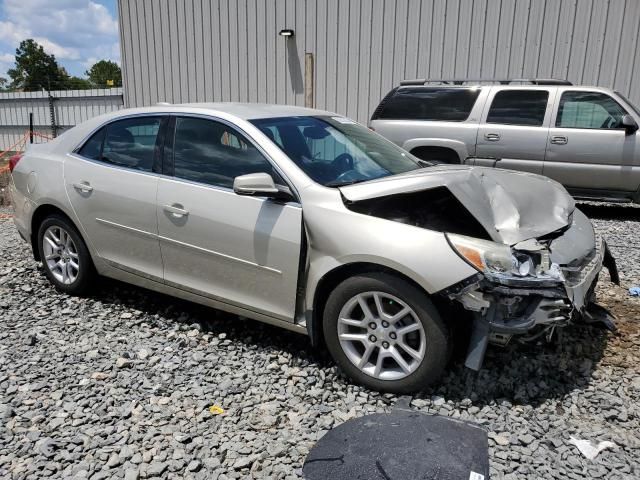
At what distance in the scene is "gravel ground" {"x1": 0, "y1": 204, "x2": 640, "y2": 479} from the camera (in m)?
2.56

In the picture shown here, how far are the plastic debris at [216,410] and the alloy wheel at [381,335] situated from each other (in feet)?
2.53

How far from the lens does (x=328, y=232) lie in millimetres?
3047

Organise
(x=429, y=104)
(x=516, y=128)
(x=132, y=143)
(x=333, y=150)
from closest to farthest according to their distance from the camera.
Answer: (x=333, y=150), (x=132, y=143), (x=516, y=128), (x=429, y=104)

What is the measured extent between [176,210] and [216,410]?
1.36m

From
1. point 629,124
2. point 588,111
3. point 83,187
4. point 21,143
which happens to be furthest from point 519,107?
point 21,143

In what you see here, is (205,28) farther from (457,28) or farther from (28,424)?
(28,424)

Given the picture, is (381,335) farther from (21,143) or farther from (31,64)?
(31,64)

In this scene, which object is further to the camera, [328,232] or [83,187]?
[83,187]

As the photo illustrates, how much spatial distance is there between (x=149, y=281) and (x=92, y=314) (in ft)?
2.23

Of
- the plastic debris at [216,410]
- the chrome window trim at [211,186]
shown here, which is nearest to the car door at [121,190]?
the chrome window trim at [211,186]

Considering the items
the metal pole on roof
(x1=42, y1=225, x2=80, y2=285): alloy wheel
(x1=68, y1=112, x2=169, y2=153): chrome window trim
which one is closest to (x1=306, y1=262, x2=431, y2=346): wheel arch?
(x1=68, y1=112, x2=169, y2=153): chrome window trim

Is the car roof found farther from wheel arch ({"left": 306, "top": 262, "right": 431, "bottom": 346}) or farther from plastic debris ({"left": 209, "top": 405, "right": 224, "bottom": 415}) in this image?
plastic debris ({"left": 209, "top": 405, "right": 224, "bottom": 415})

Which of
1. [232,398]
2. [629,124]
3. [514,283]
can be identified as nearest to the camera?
[514,283]

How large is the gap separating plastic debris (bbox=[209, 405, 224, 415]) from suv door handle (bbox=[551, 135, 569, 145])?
6509 millimetres
